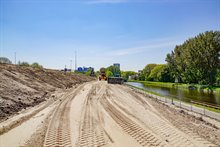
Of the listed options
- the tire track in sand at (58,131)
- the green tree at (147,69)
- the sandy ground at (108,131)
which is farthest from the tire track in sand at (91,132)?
the green tree at (147,69)

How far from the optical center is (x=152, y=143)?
35.6ft

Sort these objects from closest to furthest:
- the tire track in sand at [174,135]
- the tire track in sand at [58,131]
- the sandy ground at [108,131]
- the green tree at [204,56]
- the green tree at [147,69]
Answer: the tire track in sand at [58,131] < the sandy ground at [108,131] < the tire track in sand at [174,135] < the green tree at [204,56] < the green tree at [147,69]

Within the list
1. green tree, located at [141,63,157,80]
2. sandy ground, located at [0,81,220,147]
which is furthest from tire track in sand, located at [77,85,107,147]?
green tree, located at [141,63,157,80]

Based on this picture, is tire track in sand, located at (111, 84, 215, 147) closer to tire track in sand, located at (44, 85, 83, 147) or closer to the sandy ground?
the sandy ground

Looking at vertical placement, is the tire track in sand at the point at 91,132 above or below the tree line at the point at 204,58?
below

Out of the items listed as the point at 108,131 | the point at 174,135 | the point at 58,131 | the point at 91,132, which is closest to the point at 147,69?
the point at 174,135

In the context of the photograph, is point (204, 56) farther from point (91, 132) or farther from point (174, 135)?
point (91, 132)

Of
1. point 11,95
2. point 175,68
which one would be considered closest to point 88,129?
point 11,95

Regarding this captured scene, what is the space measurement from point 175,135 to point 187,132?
123cm

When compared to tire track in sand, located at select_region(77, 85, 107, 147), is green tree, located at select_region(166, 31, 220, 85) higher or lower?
higher

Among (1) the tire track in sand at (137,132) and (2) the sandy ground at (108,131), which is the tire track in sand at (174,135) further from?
(1) the tire track in sand at (137,132)

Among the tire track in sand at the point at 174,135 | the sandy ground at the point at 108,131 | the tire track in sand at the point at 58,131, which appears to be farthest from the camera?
the tire track in sand at the point at 174,135

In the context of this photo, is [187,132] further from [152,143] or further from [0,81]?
[0,81]

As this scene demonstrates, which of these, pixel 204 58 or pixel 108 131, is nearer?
pixel 108 131
